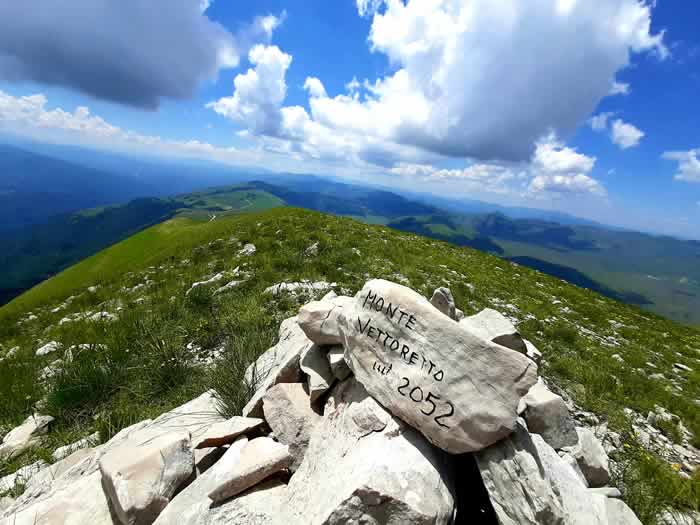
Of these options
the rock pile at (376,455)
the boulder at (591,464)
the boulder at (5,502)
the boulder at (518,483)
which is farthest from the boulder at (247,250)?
the boulder at (591,464)

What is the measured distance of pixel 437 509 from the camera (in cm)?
399

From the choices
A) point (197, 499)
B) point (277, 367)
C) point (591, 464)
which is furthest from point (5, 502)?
point (591, 464)

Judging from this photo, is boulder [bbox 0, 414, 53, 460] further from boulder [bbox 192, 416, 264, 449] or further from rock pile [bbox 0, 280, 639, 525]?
boulder [bbox 192, 416, 264, 449]

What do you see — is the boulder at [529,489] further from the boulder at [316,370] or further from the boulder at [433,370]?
the boulder at [316,370]

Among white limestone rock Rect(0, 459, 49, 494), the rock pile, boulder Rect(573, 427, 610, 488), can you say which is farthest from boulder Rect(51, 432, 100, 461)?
boulder Rect(573, 427, 610, 488)

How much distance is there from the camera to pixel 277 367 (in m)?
7.29

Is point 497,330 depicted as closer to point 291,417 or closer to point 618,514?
point 618,514

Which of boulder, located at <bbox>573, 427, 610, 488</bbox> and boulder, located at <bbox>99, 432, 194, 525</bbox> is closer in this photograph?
boulder, located at <bbox>99, 432, 194, 525</bbox>

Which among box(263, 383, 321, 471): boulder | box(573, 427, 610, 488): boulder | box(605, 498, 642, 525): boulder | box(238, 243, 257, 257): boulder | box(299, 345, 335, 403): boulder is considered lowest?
box(238, 243, 257, 257): boulder

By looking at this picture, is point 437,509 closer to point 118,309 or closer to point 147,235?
point 118,309

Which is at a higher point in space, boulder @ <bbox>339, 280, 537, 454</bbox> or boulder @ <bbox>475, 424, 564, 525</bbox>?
boulder @ <bbox>339, 280, 537, 454</bbox>

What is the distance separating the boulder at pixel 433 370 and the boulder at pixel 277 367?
1.61 m

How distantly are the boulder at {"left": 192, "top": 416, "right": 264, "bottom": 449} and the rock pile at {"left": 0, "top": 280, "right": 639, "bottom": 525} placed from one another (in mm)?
26

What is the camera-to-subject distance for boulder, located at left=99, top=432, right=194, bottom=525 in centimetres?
446
